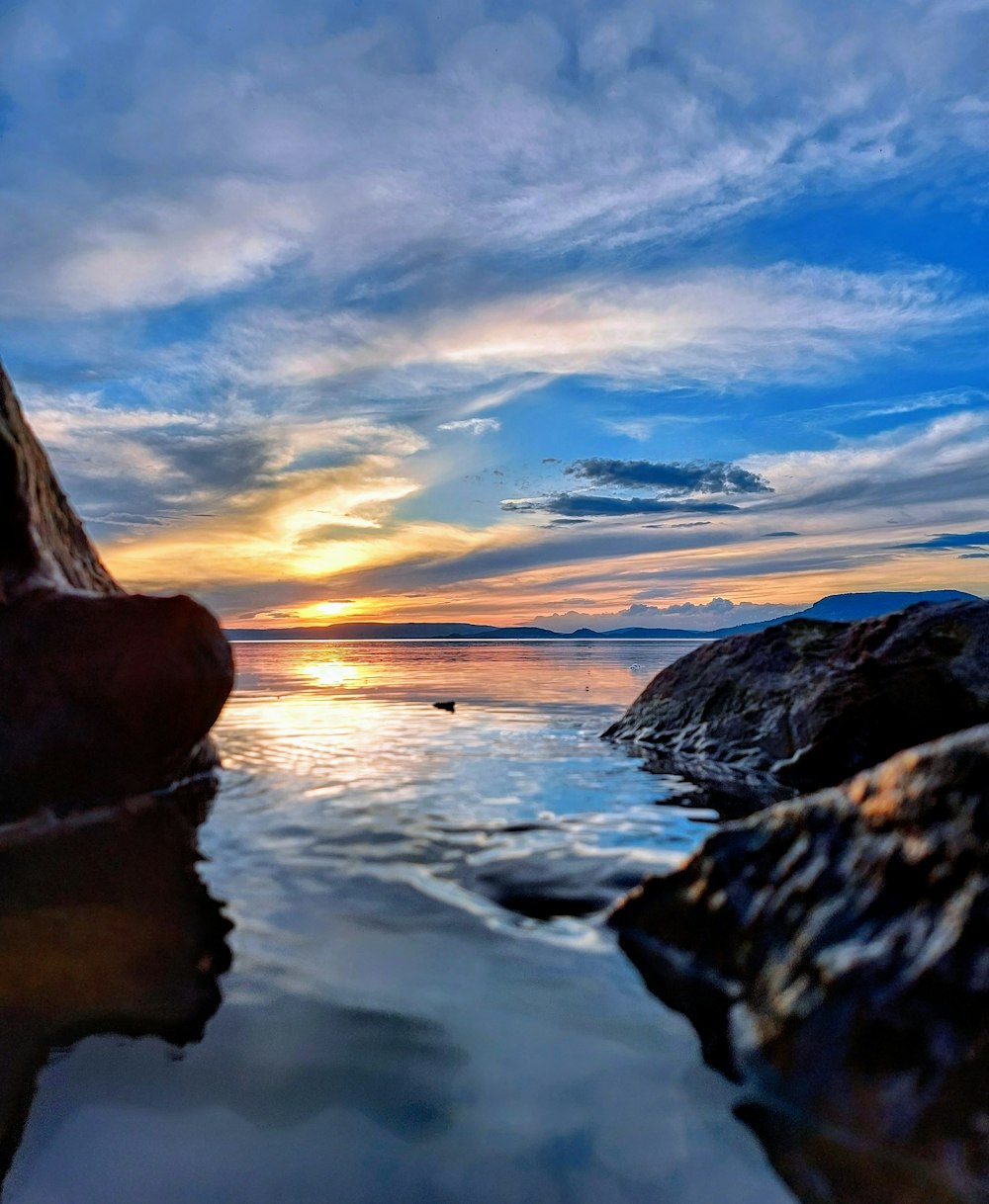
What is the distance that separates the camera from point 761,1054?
5.66ft

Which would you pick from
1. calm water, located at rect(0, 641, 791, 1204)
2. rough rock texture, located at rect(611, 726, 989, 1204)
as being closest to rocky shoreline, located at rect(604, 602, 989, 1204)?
rough rock texture, located at rect(611, 726, 989, 1204)

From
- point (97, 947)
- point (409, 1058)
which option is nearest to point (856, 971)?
point (409, 1058)

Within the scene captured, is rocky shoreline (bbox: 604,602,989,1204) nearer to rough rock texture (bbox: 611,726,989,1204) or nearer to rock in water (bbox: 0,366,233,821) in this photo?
rough rock texture (bbox: 611,726,989,1204)

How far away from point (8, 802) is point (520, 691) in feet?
32.0

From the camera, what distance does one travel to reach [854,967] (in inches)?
66.5

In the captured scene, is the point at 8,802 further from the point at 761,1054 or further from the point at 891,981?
the point at 891,981

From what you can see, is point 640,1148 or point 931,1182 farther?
point 640,1148

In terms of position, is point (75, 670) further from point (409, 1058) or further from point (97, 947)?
point (409, 1058)

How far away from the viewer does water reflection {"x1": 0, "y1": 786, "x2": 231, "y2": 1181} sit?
188 centimetres

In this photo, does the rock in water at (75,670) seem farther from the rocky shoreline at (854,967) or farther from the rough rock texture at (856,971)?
the rough rock texture at (856,971)

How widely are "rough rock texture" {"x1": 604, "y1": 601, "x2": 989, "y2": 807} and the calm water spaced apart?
A: 6.73ft

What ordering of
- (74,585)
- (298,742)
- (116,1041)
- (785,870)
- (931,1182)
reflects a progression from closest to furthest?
1. (931,1182)
2. (116,1041)
3. (785,870)
4. (74,585)
5. (298,742)

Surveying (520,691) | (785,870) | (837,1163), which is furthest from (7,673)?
(520,691)

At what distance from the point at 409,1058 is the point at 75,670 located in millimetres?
3303
